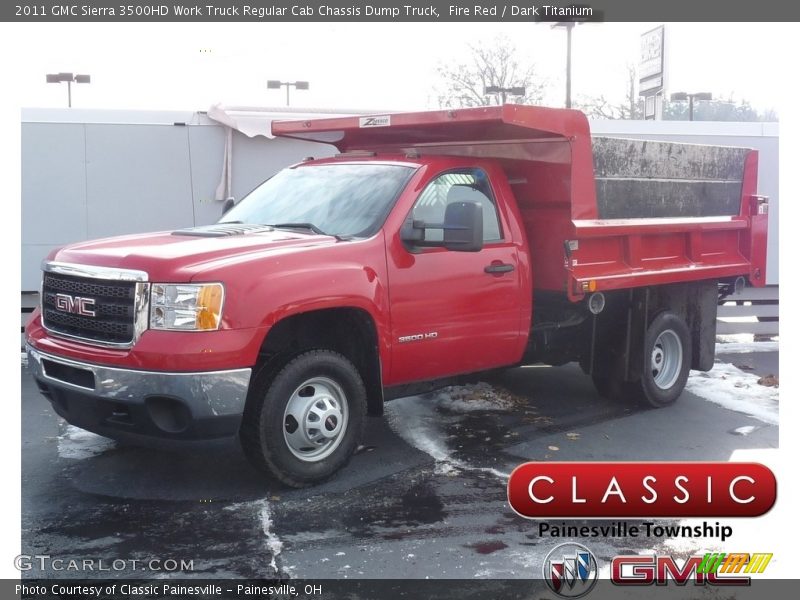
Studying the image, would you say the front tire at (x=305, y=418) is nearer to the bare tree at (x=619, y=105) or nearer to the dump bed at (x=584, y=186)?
the dump bed at (x=584, y=186)

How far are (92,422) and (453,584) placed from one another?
2.38m

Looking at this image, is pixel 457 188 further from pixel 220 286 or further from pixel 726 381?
→ pixel 726 381

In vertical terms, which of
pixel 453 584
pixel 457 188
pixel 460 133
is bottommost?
pixel 453 584

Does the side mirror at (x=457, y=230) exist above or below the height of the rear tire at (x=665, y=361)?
above

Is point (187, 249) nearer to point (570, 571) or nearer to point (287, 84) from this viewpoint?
point (570, 571)

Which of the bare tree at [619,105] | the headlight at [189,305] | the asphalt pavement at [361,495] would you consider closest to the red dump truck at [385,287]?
the headlight at [189,305]

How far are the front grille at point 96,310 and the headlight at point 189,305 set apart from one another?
19 centimetres

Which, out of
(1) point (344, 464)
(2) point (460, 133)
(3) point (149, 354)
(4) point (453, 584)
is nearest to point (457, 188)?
(2) point (460, 133)

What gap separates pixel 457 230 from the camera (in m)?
5.86

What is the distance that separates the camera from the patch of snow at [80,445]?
6.22m

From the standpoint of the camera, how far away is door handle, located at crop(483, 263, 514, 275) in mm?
6327

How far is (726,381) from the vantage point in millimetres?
9102

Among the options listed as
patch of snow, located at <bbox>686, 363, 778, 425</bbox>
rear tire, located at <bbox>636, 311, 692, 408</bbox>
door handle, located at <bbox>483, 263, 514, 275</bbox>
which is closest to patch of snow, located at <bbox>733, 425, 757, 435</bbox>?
patch of snow, located at <bbox>686, 363, 778, 425</bbox>

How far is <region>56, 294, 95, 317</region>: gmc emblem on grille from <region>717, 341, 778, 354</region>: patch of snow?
7936mm
